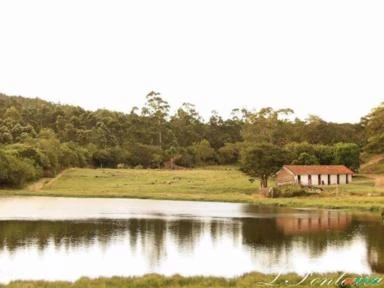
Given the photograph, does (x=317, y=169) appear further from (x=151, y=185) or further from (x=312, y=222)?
(x=312, y=222)

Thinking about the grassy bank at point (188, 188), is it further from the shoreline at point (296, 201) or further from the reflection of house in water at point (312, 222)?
the reflection of house in water at point (312, 222)

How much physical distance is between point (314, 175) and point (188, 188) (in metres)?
20.9

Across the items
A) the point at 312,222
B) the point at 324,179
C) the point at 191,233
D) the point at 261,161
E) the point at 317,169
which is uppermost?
the point at 261,161

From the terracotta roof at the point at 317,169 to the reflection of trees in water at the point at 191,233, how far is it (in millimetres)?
35756

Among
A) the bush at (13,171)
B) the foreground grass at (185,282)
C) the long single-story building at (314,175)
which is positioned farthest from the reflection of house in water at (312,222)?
the bush at (13,171)

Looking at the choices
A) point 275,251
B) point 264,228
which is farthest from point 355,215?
point 275,251

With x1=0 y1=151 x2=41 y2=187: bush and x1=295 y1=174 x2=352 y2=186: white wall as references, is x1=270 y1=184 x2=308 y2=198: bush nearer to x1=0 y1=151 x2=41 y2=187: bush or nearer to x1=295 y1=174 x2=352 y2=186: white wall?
x1=295 y1=174 x2=352 y2=186: white wall

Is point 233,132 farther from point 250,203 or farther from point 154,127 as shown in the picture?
point 250,203

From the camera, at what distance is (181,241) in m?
36.8

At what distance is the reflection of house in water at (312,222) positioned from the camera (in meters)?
43.6

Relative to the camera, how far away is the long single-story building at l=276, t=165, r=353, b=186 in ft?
282

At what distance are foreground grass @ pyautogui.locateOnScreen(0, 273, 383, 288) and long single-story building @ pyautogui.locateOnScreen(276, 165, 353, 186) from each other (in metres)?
61.9

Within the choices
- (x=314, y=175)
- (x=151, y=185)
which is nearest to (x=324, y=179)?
(x=314, y=175)

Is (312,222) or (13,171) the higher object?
(13,171)
